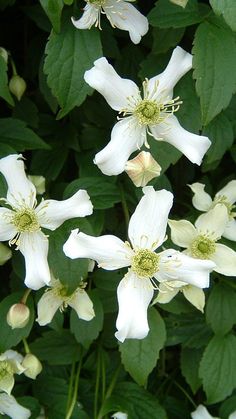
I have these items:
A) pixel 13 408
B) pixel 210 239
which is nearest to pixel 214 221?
pixel 210 239

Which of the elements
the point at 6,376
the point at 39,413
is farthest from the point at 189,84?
the point at 39,413

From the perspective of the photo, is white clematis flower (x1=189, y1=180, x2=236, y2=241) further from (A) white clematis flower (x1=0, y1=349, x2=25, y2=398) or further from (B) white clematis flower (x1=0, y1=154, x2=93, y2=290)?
(A) white clematis flower (x1=0, y1=349, x2=25, y2=398)

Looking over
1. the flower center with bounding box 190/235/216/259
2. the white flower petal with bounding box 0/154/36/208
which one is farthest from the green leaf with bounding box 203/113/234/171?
the white flower petal with bounding box 0/154/36/208

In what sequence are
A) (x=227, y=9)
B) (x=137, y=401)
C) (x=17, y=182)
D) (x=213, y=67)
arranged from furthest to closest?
(x=137, y=401)
(x=17, y=182)
(x=213, y=67)
(x=227, y=9)

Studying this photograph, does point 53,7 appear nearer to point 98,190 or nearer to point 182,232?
point 98,190

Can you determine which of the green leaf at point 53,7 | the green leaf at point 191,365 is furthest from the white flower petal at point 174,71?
the green leaf at point 191,365

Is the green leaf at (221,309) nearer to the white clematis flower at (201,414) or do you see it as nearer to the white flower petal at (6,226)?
the white clematis flower at (201,414)
